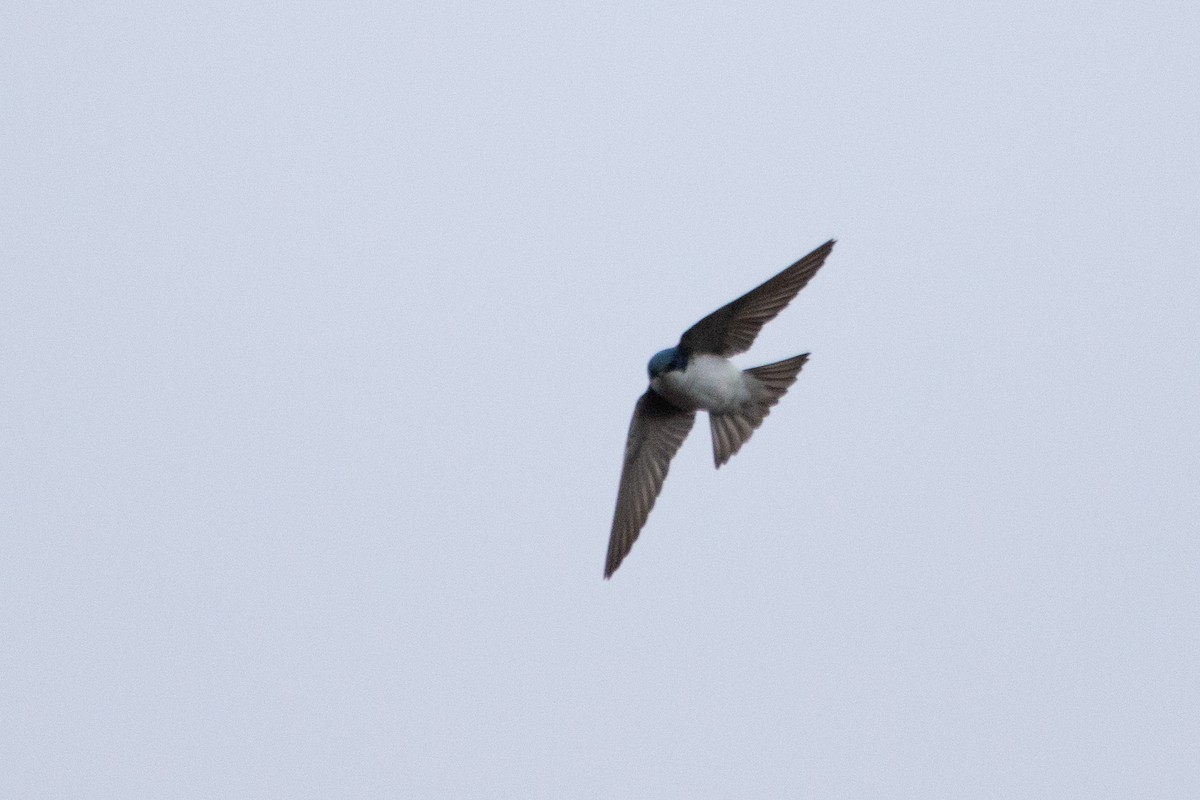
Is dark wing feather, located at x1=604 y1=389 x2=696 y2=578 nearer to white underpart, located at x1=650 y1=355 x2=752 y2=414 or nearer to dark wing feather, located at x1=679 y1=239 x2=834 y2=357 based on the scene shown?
white underpart, located at x1=650 y1=355 x2=752 y2=414

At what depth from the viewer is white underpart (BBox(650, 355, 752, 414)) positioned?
18.0ft

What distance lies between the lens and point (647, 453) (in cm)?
597

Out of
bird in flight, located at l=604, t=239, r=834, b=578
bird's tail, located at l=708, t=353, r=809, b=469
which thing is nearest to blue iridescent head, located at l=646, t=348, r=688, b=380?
bird in flight, located at l=604, t=239, r=834, b=578

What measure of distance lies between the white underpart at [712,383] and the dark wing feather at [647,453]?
0.34 metres

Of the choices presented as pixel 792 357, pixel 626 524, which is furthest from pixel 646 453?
pixel 792 357

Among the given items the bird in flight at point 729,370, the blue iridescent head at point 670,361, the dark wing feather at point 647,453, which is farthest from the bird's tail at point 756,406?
the dark wing feather at point 647,453

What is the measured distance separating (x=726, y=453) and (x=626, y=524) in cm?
57

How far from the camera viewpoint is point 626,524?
5902 millimetres

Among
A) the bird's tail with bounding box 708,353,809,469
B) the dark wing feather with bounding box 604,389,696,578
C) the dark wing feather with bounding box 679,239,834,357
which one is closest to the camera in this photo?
the dark wing feather with bounding box 679,239,834,357

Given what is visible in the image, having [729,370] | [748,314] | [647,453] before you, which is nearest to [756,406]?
[729,370]

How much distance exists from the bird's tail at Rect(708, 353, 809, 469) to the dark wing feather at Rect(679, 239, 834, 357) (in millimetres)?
113

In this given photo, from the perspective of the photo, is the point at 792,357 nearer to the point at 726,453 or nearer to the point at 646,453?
the point at 726,453

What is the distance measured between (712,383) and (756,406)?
16 cm

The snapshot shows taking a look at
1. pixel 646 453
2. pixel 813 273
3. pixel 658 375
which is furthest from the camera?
pixel 646 453
